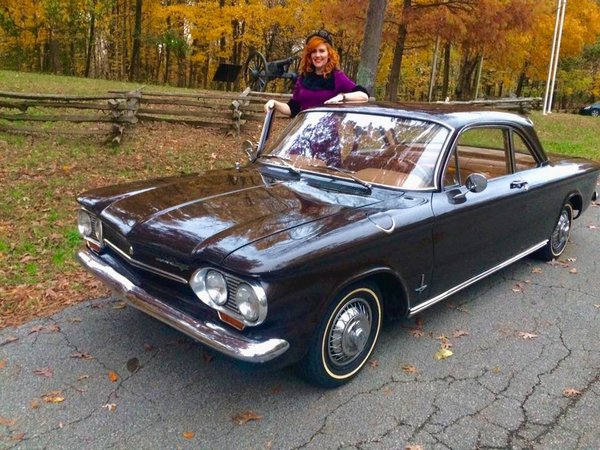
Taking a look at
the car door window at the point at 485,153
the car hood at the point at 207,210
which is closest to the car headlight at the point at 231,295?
the car hood at the point at 207,210

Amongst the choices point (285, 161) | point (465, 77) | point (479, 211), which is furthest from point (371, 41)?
point (465, 77)

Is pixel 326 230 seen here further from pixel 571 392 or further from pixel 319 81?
pixel 319 81

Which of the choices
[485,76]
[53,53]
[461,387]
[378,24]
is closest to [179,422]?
[461,387]

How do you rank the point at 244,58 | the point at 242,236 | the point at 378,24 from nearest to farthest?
the point at 242,236 < the point at 378,24 < the point at 244,58

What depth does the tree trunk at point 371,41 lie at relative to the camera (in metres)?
10.2

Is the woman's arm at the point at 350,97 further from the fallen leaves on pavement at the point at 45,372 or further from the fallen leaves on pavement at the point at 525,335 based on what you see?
the fallen leaves on pavement at the point at 45,372

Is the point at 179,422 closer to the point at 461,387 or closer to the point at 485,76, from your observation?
the point at 461,387

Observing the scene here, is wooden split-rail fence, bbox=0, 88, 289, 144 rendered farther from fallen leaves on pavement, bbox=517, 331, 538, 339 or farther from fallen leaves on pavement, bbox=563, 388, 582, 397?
fallen leaves on pavement, bbox=563, 388, 582, 397

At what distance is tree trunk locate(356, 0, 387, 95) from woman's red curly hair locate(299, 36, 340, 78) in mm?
5533

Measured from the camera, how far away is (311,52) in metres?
4.76

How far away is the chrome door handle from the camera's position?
427 centimetres

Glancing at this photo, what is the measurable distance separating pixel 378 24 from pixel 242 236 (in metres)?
8.70

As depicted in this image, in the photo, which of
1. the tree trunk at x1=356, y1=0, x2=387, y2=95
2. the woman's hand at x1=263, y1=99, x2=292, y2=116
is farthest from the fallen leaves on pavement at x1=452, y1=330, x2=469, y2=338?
the tree trunk at x1=356, y1=0, x2=387, y2=95

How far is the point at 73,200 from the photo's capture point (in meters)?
6.36
